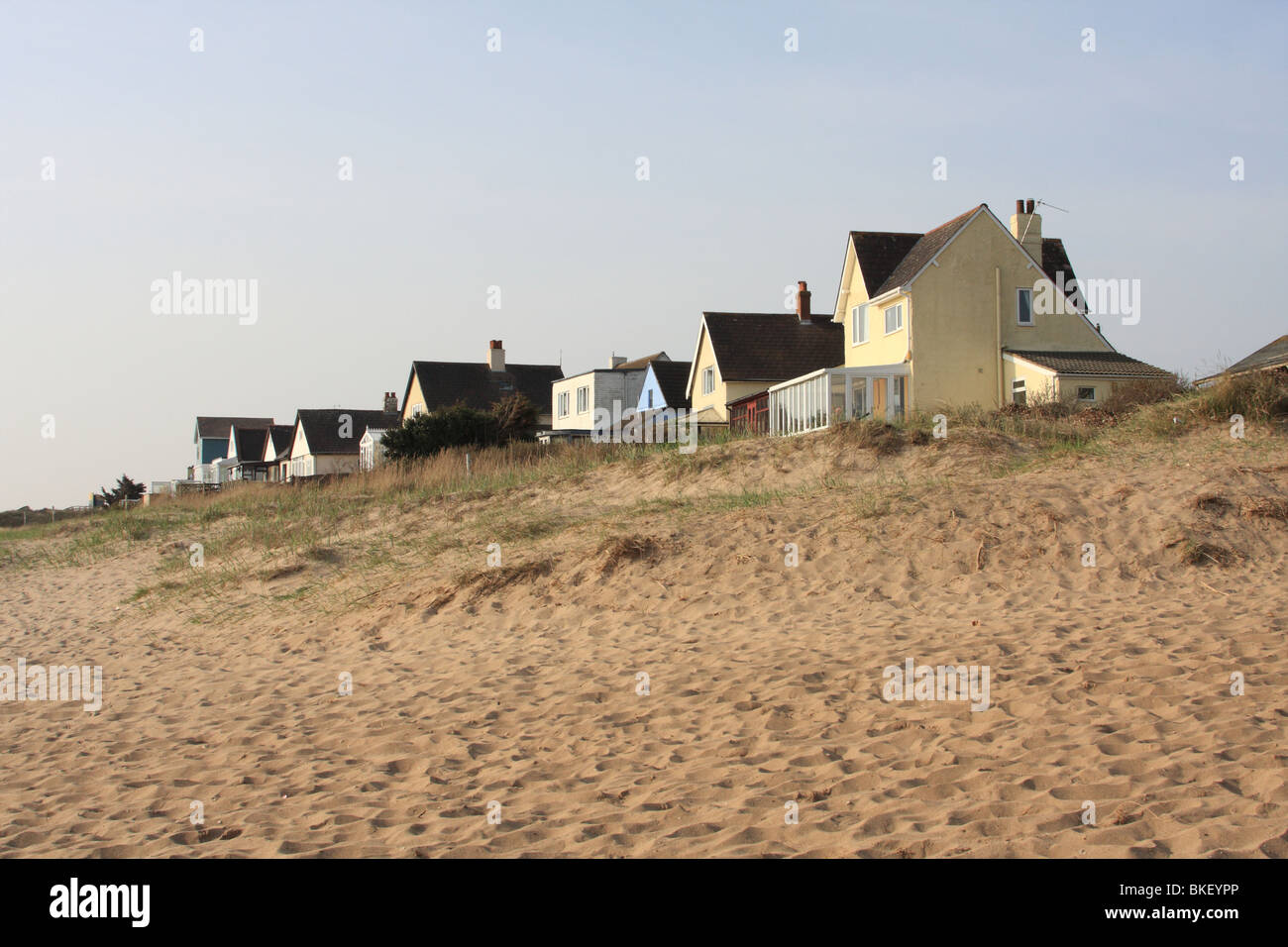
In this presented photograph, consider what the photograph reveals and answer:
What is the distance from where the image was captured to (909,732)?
23.0 ft

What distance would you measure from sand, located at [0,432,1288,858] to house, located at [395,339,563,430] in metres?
38.8

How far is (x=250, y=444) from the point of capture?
7419 centimetres

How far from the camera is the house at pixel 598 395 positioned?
49.3m

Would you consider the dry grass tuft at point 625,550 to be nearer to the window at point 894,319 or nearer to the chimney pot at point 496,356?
the window at point 894,319

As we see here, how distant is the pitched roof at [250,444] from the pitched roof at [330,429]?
15426mm

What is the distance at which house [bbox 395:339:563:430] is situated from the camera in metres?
54.4

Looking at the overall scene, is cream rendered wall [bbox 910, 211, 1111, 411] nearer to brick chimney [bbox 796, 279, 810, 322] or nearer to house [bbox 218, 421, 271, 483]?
brick chimney [bbox 796, 279, 810, 322]

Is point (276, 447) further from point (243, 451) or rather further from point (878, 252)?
point (878, 252)

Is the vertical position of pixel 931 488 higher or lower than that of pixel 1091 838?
higher

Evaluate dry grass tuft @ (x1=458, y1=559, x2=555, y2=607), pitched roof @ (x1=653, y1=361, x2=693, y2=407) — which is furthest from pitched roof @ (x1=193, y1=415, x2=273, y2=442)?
dry grass tuft @ (x1=458, y1=559, x2=555, y2=607)

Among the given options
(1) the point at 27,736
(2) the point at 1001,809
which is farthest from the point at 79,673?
(2) the point at 1001,809

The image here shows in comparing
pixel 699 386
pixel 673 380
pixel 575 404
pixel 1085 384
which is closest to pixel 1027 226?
pixel 1085 384

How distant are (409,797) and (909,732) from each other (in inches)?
132
